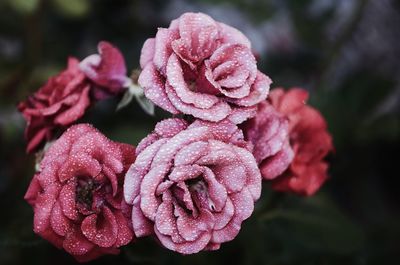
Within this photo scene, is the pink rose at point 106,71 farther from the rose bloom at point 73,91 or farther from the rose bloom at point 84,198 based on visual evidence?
the rose bloom at point 84,198

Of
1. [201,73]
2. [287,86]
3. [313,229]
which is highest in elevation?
[201,73]

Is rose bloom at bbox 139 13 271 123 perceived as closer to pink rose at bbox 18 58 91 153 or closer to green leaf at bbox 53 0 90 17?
pink rose at bbox 18 58 91 153

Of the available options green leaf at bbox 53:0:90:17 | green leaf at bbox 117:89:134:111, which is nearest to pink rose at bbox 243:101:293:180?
green leaf at bbox 117:89:134:111

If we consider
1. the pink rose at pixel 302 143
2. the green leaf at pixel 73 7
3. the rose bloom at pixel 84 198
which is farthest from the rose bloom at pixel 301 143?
the green leaf at pixel 73 7

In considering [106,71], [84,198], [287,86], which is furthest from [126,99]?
[287,86]

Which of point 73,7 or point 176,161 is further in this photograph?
point 73,7

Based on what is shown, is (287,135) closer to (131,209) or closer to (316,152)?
(316,152)

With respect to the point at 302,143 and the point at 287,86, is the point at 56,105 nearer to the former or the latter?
the point at 302,143
